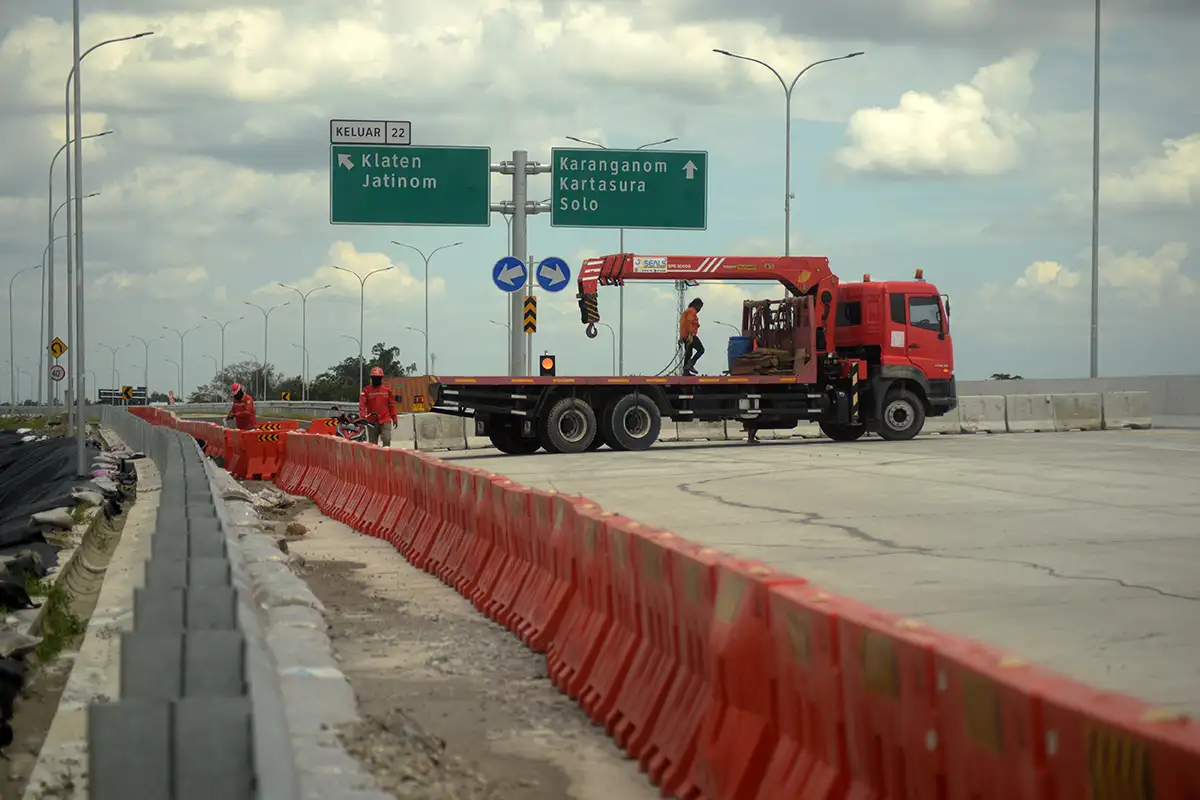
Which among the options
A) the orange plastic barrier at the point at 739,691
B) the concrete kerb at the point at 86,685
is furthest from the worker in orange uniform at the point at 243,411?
the orange plastic barrier at the point at 739,691

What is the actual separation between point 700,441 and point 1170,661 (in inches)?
957

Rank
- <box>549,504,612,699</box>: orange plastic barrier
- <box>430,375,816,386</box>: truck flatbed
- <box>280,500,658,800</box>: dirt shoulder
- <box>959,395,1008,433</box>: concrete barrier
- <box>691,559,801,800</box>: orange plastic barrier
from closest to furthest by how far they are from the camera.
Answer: <box>691,559,801,800</box>: orange plastic barrier < <box>280,500,658,800</box>: dirt shoulder < <box>549,504,612,699</box>: orange plastic barrier < <box>430,375,816,386</box>: truck flatbed < <box>959,395,1008,433</box>: concrete barrier

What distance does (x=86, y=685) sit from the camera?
735 centimetres

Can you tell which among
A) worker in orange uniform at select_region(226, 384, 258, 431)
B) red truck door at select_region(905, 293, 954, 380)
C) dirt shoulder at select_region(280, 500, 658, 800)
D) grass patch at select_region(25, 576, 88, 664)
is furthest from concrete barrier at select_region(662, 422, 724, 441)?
grass patch at select_region(25, 576, 88, 664)

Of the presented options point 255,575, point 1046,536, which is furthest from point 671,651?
point 1046,536

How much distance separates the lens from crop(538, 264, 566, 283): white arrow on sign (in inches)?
1109

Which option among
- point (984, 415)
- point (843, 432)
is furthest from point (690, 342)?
point (984, 415)

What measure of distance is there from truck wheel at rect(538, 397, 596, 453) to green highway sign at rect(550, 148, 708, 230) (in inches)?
286

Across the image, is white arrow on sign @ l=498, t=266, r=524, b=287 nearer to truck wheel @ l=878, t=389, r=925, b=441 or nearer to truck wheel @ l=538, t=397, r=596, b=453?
truck wheel @ l=538, t=397, r=596, b=453

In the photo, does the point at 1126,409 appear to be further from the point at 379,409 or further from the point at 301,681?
the point at 301,681

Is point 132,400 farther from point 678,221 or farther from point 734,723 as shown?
point 734,723

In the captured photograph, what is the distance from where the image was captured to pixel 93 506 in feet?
55.6

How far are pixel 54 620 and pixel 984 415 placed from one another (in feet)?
93.9

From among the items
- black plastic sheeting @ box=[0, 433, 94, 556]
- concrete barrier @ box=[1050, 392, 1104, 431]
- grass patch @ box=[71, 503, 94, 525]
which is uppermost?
concrete barrier @ box=[1050, 392, 1104, 431]
